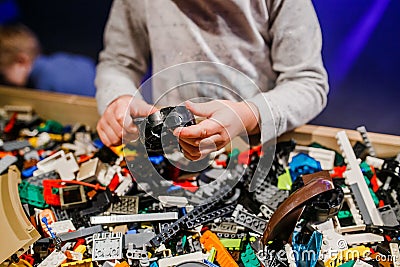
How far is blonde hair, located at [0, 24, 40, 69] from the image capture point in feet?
3.92

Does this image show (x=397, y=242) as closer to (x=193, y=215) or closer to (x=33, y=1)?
(x=193, y=215)

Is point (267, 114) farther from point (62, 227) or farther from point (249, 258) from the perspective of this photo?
point (62, 227)

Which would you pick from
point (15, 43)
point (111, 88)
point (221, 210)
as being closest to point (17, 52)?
point (15, 43)

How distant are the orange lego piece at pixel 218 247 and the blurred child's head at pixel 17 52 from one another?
0.81 m

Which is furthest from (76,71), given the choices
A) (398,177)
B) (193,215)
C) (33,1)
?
(398,177)

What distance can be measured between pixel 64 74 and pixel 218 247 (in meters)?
0.77

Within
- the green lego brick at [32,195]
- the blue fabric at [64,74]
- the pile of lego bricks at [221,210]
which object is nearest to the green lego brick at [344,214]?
the pile of lego bricks at [221,210]

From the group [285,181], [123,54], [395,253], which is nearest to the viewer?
[395,253]

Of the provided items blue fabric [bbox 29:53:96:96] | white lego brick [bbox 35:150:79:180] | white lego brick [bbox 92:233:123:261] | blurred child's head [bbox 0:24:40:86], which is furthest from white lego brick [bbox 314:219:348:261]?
blurred child's head [bbox 0:24:40:86]

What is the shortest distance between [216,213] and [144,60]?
12.3 inches

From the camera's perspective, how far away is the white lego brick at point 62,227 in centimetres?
61

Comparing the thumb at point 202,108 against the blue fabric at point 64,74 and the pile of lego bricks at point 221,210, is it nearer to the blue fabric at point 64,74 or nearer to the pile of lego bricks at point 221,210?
the pile of lego bricks at point 221,210

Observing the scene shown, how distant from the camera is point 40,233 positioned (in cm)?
62

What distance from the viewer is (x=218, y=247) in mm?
573
